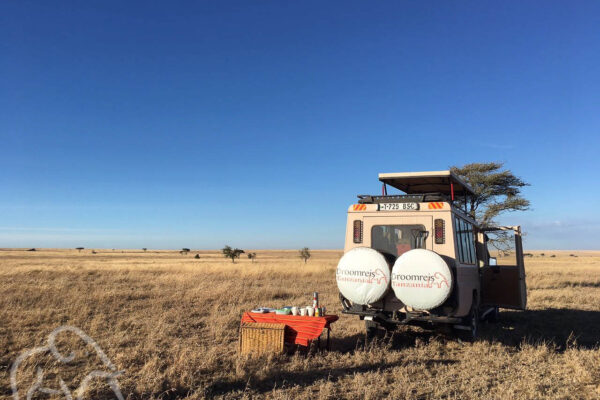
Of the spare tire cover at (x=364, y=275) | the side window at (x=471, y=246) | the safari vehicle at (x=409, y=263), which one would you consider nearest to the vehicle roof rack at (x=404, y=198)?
the safari vehicle at (x=409, y=263)

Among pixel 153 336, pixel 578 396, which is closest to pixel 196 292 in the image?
pixel 153 336

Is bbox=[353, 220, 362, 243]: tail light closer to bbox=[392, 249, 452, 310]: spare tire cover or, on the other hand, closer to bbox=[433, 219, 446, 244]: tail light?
bbox=[392, 249, 452, 310]: spare tire cover

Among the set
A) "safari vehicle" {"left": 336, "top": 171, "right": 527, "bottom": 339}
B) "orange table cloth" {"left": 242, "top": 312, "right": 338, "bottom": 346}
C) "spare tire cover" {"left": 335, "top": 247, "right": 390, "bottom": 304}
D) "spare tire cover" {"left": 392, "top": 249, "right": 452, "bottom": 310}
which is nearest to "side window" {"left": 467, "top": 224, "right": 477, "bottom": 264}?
"safari vehicle" {"left": 336, "top": 171, "right": 527, "bottom": 339}

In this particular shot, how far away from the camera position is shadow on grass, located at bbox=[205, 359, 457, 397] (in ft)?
17.1

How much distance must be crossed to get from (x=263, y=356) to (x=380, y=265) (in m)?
2.42

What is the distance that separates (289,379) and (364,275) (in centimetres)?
219

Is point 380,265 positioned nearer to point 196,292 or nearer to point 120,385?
point 120,385

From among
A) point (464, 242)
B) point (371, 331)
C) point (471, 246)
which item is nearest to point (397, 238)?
point (464, 242)

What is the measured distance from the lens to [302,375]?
5820 millimetres

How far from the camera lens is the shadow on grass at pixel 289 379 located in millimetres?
5223

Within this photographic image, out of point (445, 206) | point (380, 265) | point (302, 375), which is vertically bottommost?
point (302, 375)

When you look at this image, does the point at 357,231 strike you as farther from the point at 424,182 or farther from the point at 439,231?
the point at 424,182

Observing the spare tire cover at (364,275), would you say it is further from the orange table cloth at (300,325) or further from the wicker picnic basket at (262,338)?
the wicker picnic basket at (262,338)

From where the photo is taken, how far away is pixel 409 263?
6605mm
